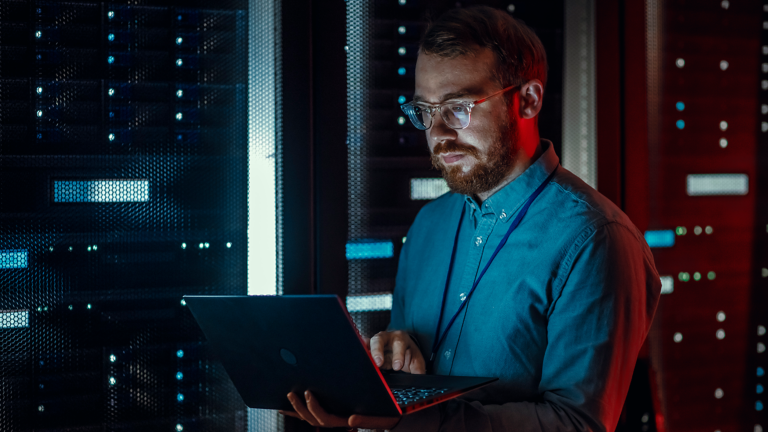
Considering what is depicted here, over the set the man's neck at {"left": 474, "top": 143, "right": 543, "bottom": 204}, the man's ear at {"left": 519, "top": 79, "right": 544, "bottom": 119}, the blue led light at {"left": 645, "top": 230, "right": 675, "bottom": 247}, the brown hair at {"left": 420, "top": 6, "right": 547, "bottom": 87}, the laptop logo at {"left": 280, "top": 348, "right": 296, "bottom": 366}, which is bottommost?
the laptop logo at {"left": 280, "top": 348, "right": 296, "bottom": 366}

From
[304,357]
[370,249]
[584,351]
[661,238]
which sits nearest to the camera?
[304,357]

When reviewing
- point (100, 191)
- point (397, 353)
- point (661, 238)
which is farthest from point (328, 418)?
point (661, 238)

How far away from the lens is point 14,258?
4.01 ft

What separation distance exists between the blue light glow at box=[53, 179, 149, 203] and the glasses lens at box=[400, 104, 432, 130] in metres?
0.65

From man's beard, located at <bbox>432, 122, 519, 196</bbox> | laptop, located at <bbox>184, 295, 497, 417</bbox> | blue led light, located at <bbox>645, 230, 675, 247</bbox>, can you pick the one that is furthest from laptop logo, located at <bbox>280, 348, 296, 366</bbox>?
blue led light, located at <bbox>645, 230, 675, 247</bbox>

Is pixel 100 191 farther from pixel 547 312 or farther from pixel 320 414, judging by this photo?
pixel 547 312

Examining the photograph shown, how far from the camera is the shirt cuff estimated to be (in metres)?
0.88

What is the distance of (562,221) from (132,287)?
989 millimetres

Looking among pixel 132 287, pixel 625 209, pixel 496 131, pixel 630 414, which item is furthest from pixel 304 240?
pixel 630 414

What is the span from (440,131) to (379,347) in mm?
472

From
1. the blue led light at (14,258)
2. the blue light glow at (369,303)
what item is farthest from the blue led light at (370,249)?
the blue led light at (14,258)

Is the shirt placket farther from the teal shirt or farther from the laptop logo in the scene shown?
the laptop logo

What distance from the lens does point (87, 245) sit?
1.27m

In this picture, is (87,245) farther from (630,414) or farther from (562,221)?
(630,414)
